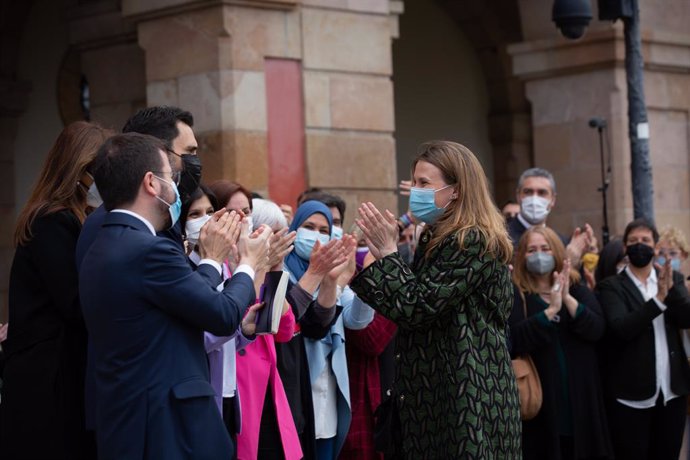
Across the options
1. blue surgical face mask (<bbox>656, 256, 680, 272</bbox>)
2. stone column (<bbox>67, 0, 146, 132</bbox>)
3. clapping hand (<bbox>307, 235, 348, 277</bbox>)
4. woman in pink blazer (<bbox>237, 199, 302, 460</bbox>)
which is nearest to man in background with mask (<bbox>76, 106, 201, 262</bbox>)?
woman in pink blazer (<bbox>237, 199, 302, 460</bbox>)

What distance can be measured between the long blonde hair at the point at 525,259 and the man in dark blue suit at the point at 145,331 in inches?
154

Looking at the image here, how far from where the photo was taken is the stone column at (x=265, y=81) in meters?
9.75

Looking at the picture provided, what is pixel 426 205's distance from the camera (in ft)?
18.2

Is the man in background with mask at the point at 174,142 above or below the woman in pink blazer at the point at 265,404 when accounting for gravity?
above

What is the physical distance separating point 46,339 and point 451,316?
5.05ft

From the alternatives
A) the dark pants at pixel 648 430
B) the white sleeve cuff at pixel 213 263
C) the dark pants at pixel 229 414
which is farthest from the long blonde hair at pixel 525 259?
the white sleeve cuff at pixel 213 263

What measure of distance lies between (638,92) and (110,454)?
697 cm

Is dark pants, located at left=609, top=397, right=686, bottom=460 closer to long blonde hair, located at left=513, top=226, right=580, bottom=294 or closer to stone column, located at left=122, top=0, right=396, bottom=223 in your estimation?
long blonde hair, located at left=513, top=226, right=580, bottom=294

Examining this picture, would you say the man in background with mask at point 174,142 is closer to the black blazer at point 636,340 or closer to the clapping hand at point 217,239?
the clapping hand at point 217,239

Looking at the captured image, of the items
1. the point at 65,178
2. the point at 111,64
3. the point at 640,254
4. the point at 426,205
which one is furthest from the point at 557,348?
the point at 111,64

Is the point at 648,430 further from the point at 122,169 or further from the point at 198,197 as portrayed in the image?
the point at 122,169

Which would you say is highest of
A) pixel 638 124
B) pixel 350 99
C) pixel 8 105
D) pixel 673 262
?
pixel 8 105

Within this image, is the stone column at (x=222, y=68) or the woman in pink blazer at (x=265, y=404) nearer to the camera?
the woman in pink blazer at (x=265, y=404)

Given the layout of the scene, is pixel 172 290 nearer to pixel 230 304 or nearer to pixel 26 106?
pixel 230 304
